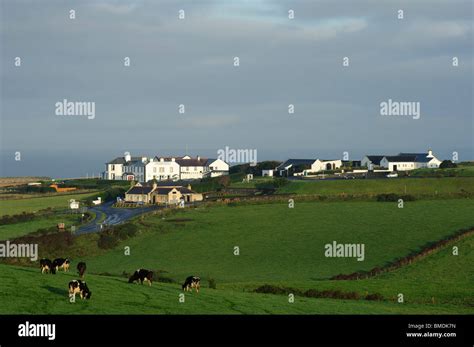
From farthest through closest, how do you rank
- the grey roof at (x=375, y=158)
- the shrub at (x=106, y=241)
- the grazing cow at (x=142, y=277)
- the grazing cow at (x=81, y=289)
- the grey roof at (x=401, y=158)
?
1. the grey roof at (x=375, y=158)
2. the grey roof at (x=401, y=158)
3. the shrub at (x=106, y=241)
4. the grazing cow at (x=142, y=277)
5. the grazing cow at (x=81, y=289)

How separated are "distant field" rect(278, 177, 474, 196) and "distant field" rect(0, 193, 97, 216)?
40.6 metres

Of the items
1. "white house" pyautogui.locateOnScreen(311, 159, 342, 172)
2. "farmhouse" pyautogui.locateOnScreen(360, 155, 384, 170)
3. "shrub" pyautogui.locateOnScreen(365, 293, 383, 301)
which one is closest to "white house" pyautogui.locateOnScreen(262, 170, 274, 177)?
"white house" pyautogui.locateOnScreen(311, 159, 342, 172)

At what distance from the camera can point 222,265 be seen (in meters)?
66.0

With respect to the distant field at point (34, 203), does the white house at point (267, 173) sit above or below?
above

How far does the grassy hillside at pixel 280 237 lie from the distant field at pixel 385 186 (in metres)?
15.0

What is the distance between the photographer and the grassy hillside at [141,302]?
109 ft

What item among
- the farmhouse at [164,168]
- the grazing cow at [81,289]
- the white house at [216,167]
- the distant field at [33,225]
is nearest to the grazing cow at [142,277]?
the grazing cow at [81,289]

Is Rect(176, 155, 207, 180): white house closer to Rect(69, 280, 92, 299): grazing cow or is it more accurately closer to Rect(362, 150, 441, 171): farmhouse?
Rect(362, 150, 441, 171): farmhouse

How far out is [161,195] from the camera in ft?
407

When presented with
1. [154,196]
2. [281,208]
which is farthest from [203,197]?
[281,208]

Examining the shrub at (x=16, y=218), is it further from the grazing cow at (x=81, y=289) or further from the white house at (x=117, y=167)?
the white house at (x=117, y=167)

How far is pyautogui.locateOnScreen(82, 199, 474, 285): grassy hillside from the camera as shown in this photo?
63781 mm
